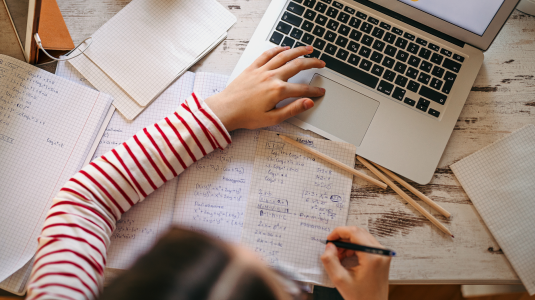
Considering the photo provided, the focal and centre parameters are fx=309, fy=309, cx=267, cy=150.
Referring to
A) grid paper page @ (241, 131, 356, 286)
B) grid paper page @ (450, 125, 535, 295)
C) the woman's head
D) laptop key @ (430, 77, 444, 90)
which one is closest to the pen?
grid paper page @ (241, 131, 356, 286)

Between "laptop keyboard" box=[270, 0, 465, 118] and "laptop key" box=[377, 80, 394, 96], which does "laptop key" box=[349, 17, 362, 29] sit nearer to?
"laptop keyboard" box=[270, 0, 465, 118]

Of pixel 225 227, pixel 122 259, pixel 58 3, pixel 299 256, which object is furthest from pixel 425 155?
pixel 58 3

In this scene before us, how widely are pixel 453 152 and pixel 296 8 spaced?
461 mm

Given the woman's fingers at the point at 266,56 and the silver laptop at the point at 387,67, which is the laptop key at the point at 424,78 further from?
the woman's fingers at the point at 266,56

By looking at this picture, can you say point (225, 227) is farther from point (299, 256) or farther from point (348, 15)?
point (348, 15)

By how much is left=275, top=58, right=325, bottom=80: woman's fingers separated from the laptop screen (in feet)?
0.76

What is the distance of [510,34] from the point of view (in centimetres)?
71

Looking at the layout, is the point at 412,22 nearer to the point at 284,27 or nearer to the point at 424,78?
the point at 424,78

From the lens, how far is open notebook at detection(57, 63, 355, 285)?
0.61 meters

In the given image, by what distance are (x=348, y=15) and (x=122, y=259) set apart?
2.26 feet

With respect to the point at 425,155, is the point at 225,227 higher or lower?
lower

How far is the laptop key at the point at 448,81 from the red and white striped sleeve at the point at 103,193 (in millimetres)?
465

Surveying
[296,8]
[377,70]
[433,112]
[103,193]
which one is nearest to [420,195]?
[433,112]

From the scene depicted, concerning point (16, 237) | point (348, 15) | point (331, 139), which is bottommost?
point (16, 237)
